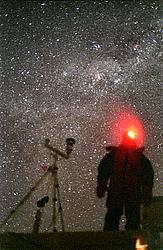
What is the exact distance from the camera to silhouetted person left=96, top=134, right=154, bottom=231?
462 centimetres

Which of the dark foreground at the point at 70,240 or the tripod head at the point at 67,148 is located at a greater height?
the tripod head at the point at 67,148

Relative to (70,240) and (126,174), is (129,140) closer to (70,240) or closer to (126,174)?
(126,174)

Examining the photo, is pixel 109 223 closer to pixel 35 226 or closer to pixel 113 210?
pixel 113 210

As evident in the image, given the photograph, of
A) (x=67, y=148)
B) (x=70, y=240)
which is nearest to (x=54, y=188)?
(x=67, y=148)

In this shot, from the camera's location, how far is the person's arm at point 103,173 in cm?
496

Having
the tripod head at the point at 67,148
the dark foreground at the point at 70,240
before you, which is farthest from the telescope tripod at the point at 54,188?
the dark foreground at the point at 70,240

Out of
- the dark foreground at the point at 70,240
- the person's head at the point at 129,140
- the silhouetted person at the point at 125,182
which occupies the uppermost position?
the person's head at the point at 129,140

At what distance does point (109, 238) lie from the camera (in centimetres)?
254

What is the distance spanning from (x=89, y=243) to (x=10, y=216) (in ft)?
6.30

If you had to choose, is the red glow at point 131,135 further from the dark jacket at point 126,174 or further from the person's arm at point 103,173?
the person's arm at point 103,173

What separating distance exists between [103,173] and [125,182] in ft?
1.50

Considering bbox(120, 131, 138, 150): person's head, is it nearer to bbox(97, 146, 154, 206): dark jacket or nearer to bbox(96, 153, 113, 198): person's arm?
bbox(97, 146, 154, 206): dark jacket

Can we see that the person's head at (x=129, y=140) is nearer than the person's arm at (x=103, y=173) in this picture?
No

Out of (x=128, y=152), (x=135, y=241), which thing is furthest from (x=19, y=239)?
(x=128, y=152)
